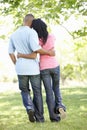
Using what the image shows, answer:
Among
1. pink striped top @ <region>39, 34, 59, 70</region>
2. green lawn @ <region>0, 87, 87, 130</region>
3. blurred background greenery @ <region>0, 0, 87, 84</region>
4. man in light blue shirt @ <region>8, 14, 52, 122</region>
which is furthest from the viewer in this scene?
blurred background greenery @ <region>0, 0, 87, 84</region>

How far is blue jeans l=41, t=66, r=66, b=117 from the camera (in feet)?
27.1

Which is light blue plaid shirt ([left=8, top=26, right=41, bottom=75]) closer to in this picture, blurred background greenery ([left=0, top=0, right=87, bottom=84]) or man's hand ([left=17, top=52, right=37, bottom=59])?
man's hand ([left=17, top=52, right=37, bottom=59])

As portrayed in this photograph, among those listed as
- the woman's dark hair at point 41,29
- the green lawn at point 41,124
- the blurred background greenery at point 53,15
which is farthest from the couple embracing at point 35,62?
the blurred background greenery at point 53,15

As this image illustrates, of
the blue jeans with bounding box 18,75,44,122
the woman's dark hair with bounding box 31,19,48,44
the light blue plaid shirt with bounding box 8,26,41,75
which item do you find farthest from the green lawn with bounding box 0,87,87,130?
the woman's dark hair with bounding box 31,19,48,44

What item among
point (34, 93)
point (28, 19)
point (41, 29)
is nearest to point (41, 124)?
point (34, 93)

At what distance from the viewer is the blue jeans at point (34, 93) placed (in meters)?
8.21

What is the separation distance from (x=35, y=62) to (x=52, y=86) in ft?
2.08

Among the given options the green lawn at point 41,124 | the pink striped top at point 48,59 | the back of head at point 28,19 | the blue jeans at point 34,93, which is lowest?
the green lawn at point 41,124

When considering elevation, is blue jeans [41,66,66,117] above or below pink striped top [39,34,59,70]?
below

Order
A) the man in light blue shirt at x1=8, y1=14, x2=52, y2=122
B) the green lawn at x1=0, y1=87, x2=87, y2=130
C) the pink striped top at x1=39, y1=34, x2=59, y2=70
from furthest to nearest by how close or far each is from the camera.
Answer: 1. the pink striped top at x1=39, y1=34, x2=59, y2=70
2. the man in light blue shirt at x1=8, y1=14, x2=52, y2=122
3. the green lawn at x1=0, y1=87, x2=87, y2=130

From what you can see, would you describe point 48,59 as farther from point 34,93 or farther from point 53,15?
point 53,15

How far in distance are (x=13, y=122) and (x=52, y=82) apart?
1311 millimetres

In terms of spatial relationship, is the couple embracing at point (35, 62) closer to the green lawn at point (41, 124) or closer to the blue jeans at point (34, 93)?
the blue jeans at point (34, 93)

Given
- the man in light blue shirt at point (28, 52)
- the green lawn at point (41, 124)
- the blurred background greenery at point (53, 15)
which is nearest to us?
the green lawn at point (41, 124)
